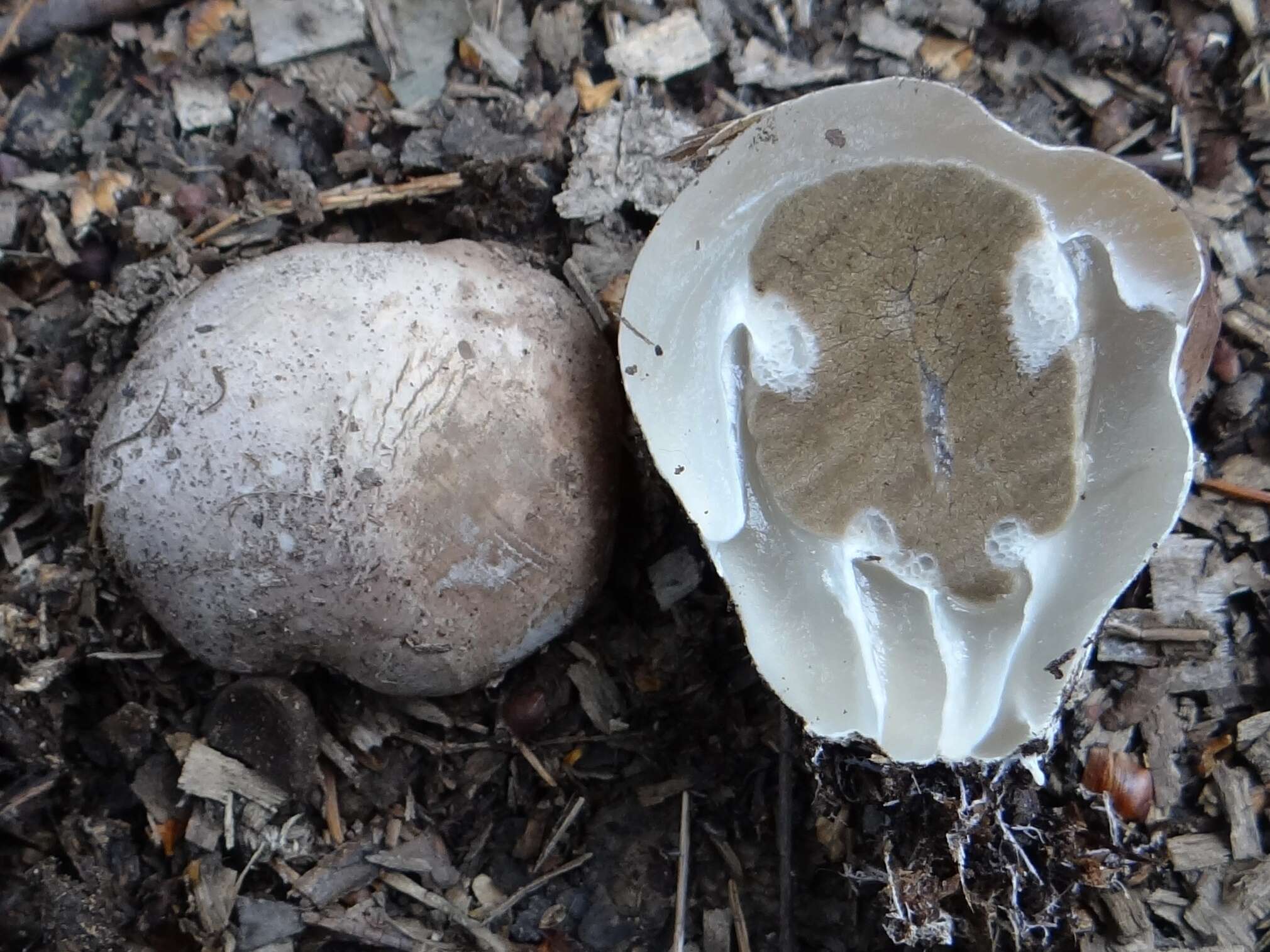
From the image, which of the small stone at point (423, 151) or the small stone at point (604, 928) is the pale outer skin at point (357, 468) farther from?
Result: the small stone at point (604, 928)

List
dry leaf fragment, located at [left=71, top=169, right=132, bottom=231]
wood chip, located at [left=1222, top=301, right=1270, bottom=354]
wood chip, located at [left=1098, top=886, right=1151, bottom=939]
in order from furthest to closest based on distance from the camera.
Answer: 1. dry leaf fragment, located at [left=71, top=169, right=132, bottom=231]
2. wood chip, located at [left=1222, top=301, right=1270, bottom=354]
3. wood chip, located at [left=1098, top=886, right=1151, bottom=939]

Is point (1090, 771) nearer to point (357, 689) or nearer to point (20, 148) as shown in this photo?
point (357, 689)

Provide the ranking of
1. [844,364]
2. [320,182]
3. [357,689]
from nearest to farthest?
[844,364], [357,689], [320,182]

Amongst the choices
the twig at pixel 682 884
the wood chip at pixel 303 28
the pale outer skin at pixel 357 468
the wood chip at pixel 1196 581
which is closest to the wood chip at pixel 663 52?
the wood chip at pixel 303 28

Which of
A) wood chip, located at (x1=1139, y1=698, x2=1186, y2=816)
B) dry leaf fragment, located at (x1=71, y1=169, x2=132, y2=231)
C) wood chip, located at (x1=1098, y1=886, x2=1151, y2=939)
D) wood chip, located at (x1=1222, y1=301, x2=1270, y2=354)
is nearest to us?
wood chip, located at (x1=1098, y1=886, x2=1151, y2=939)

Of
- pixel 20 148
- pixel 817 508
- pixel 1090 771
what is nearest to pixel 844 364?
pixel 817 508

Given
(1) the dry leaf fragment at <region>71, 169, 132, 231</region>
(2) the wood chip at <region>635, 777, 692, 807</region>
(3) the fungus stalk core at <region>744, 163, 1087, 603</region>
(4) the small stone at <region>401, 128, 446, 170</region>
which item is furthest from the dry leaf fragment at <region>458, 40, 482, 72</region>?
(2) the wood chip at <region>635, 777, 692, 807</region>

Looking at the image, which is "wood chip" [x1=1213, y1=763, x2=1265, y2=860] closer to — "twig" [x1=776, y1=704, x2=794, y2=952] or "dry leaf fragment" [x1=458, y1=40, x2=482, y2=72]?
"twig" [x1=776, y1=704, x2=794, y2=952]
